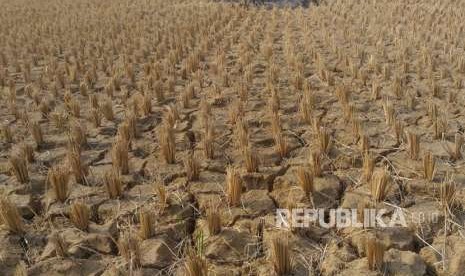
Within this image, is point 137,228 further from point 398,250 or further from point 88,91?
point 88,91

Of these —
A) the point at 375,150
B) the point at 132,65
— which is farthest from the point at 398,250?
the point at 132,65

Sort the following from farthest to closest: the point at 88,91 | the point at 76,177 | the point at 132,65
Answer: the point at 132,65 → the point at 88,91 → the point at 76,177

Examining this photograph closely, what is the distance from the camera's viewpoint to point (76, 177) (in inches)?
131

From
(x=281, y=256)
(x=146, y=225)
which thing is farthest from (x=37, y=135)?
(x=281, y=256)

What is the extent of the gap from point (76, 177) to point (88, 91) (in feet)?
7.41

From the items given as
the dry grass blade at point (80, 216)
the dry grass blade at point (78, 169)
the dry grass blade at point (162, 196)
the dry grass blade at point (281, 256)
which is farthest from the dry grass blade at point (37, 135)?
the dry grass blade at point (281, 256)

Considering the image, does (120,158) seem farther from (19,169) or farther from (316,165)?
(316,165)

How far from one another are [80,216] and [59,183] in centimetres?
42

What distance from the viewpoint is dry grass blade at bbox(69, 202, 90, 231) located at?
2779mm

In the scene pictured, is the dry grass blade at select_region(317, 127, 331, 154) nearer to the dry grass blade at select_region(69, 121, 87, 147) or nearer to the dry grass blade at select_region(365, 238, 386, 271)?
the dry grass blade at select_region(365, 238, 386, 271)

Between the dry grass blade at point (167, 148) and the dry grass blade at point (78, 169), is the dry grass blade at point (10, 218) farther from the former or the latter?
the dry grass blade at point (167, 148)

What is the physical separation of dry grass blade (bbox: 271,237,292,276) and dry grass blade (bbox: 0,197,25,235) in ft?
4.90

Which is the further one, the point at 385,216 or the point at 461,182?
the point at 461,182

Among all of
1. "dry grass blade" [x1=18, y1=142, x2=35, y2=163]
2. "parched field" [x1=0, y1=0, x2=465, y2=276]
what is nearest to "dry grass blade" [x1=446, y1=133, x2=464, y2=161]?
"parched field" [x1=0, y1=0, x2=465, y2=276]
